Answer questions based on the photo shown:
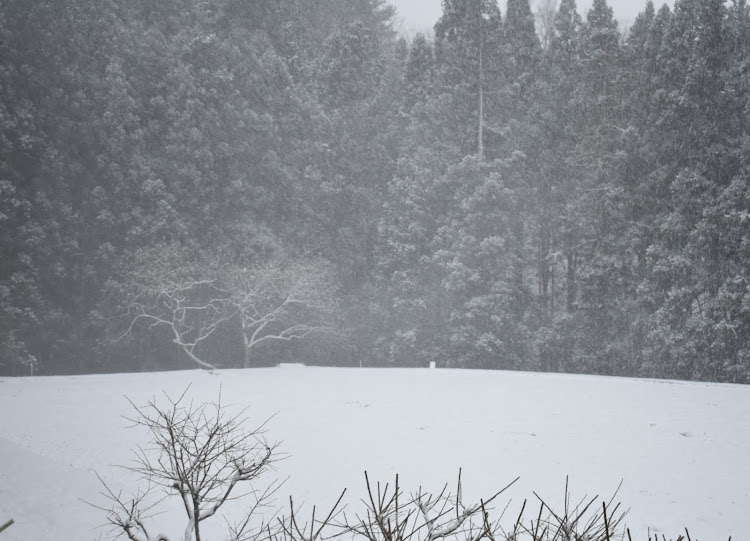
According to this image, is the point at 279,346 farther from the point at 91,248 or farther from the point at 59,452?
the point at 59,452

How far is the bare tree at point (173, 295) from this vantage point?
62.8 feet

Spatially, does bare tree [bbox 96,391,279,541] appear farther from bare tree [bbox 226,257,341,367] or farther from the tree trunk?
the tree trunk

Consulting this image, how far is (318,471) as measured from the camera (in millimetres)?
7914

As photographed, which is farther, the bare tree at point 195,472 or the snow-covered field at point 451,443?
the snow-covered field at point 451,443

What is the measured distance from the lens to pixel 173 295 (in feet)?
66.7

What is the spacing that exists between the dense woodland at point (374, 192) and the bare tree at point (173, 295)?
5.4 inches

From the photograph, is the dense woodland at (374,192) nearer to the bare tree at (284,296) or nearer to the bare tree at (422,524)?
the bare tree at (284,296)

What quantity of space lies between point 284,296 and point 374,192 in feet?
27.7

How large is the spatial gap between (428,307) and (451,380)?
8765 millimetres

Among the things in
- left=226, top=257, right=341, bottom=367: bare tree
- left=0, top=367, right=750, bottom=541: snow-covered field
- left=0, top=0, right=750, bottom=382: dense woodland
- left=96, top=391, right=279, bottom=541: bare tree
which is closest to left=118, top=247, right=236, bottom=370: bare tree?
left=0, top=0, right=750, bottom=382: dense woodland

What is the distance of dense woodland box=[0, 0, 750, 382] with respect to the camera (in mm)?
19016

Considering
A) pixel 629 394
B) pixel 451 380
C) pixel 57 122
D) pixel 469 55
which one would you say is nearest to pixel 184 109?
pixel 57 122

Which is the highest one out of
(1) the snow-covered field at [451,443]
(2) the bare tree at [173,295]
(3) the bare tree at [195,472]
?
(2) the bare tree at [173,295]

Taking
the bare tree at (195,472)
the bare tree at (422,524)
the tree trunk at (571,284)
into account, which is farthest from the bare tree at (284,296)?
the bare tree at (422,524)
